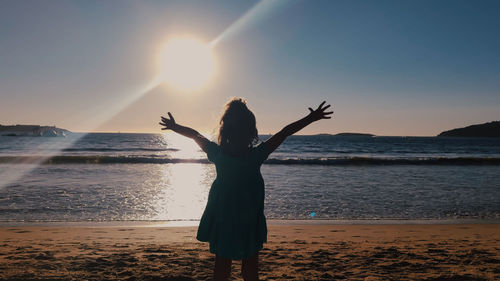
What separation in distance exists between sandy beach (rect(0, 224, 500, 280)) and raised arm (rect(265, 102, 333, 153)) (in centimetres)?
271

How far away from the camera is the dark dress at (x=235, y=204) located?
3119 millimetres

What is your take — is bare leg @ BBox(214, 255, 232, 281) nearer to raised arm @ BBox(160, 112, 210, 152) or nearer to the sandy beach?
raised arm @ BBox(160, 112, 210, 152)

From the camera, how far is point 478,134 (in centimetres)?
18488

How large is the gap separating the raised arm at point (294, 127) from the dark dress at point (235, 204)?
8 centimetres

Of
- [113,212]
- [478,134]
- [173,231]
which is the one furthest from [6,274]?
[478,134]

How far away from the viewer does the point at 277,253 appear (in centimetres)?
645

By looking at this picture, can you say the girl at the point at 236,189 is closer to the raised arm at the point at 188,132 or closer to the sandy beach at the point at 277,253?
the raised arm at the point at 188,132

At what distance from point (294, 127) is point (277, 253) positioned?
3.87 meters

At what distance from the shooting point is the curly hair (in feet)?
10.1

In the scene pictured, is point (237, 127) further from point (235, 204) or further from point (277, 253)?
point (277, 253)

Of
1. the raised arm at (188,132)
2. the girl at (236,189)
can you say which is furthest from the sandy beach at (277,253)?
the raised arm at (188,132)

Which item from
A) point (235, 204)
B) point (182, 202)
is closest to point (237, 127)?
point (235, 204)

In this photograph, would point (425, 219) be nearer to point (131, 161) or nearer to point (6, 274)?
point (6, 274)

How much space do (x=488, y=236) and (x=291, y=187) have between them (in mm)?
8594
